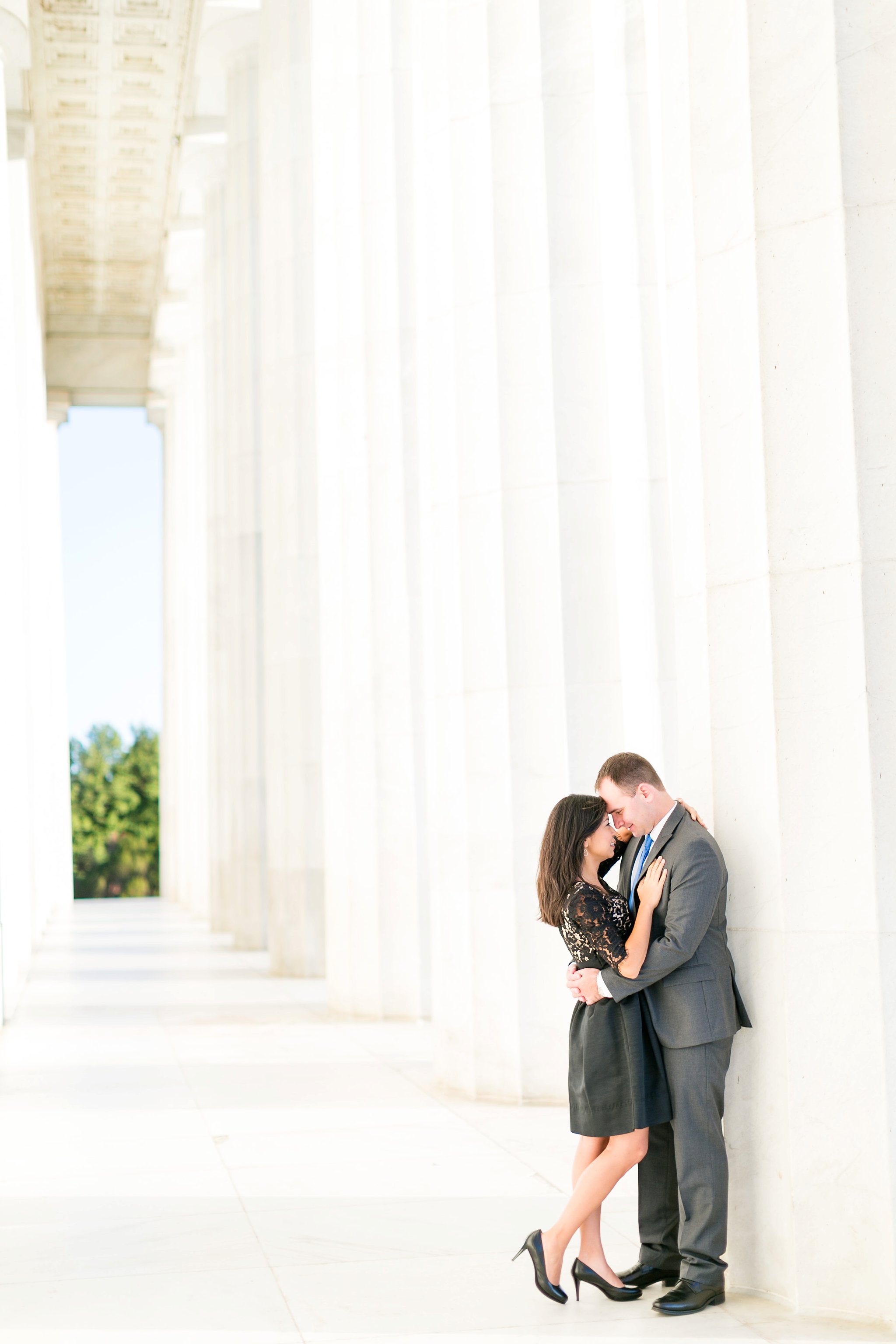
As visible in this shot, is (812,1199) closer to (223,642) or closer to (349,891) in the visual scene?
(349,891)

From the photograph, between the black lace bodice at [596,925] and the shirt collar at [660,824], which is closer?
the black lace bodice at [596,925]

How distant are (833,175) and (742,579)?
2.43m

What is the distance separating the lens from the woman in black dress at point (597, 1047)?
9133mm

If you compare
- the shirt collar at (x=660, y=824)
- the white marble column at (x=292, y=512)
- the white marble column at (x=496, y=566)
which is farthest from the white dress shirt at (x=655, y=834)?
the white marble column at (x=292, y=512)

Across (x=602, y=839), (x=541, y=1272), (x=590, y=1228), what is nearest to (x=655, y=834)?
(x=602, y=839)

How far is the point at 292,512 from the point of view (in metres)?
30.3

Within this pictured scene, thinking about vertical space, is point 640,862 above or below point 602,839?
below

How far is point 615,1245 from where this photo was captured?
10.6m

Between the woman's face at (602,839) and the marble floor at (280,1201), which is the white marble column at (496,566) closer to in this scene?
the marble floor at (280,1201)

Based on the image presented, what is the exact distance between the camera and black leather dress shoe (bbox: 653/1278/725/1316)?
29.5ft

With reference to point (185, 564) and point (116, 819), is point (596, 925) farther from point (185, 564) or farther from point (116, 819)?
point (116, 819)

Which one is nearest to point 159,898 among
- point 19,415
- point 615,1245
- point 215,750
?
point 215,750

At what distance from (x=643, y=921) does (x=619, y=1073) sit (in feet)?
2.98

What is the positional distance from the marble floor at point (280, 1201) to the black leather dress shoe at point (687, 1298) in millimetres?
84
